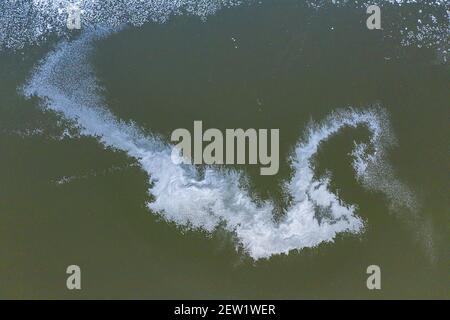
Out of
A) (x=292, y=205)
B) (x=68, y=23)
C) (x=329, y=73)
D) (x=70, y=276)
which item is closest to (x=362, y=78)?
(x=329, y=73)

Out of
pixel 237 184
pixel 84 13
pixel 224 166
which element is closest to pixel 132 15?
pixel 84 13

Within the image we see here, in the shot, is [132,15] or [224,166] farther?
[132,15]

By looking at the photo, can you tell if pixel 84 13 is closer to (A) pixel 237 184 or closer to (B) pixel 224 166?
(B) pixel 224 166

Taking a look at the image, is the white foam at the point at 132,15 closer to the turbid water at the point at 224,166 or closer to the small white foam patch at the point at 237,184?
the turbid water at the point at 224,166

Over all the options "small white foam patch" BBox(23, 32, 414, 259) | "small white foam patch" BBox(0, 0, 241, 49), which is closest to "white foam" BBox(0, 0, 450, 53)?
"small white foam patch" BBox(0, 0, 241, 49)

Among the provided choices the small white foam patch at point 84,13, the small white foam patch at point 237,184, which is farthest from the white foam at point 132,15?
the small white foam patch at point 237,184

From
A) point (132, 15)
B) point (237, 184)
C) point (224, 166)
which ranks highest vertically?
point (132, 15)

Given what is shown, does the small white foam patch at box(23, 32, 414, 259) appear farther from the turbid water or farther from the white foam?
the white foam
